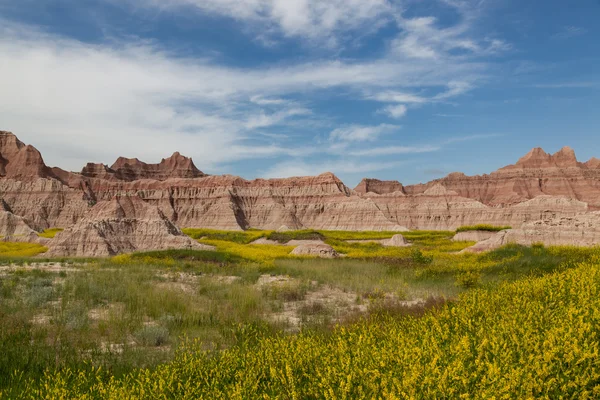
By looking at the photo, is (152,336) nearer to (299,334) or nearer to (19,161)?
(299,334)

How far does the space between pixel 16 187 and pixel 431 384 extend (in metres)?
131

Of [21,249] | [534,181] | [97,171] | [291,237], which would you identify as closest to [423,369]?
[21,249]

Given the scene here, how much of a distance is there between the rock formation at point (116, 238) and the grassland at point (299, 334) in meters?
15.6

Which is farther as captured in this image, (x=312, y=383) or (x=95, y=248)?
(x=95, y=248)

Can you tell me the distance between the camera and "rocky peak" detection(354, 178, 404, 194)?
180 m

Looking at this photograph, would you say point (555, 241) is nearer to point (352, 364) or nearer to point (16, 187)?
point (352, 364)

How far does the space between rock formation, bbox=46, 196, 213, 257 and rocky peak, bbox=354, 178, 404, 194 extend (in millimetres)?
139472

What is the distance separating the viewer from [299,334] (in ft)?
24.1

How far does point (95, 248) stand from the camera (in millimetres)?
34719

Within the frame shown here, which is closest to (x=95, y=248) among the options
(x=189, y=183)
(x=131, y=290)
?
(x=131, y=290)

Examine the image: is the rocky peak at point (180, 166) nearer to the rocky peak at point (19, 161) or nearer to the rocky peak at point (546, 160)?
the rocky peak at point (19, 161)

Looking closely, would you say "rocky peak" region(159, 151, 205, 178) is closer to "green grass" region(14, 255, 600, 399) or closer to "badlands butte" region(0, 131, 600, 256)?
"badlands butte" region(0, 131, 600, 256)

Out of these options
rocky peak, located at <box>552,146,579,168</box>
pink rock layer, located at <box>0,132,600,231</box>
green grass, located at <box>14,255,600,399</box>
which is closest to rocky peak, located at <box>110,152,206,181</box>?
pink rock layer, located at <box>0,132,600,231</box>

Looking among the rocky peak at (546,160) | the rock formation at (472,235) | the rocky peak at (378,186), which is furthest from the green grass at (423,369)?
the rocky peak at (546,160)
